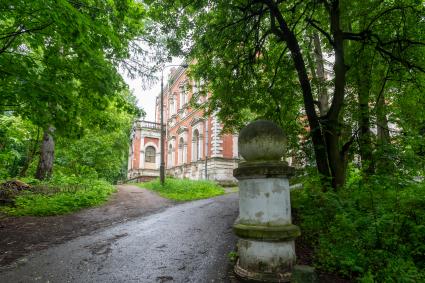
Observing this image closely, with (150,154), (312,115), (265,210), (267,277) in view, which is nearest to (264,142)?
(265,210)

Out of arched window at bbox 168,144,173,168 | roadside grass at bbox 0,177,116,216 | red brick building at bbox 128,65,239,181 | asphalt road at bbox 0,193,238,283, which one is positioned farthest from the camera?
arched window at bbox 168,144,173,168

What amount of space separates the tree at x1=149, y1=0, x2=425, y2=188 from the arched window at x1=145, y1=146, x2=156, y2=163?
26.5m

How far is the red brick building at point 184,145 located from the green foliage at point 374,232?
1157cm

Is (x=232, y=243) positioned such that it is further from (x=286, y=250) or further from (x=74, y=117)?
(x=74, y=117)

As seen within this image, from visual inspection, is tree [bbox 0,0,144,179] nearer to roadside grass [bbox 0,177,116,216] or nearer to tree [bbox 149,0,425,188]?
tree [bbox 149,0,425,188]

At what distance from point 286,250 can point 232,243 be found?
2.04 meters

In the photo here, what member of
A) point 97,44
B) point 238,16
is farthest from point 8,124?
point 238,16

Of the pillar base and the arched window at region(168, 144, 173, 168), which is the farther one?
the arched window at region(168, 144, 173, 168)

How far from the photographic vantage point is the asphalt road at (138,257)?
374 centimetres

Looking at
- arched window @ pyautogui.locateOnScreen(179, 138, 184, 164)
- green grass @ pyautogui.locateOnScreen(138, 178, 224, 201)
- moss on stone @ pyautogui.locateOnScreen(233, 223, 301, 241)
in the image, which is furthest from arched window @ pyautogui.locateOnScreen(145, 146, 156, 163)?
moss on stone @ pyautogui.locateOnScreen(233, 223, 301, 241)

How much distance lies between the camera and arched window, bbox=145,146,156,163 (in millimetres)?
33491

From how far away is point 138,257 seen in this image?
4531 mm

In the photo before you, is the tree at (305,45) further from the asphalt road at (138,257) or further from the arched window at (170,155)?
the arched window at (170,155)

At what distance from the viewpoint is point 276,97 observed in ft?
23.5
